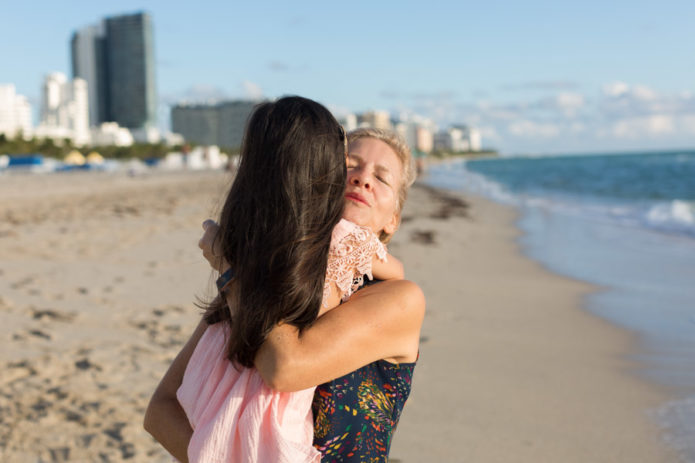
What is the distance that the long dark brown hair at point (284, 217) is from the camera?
3.79 ft

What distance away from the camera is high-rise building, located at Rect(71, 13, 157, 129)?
128250 mm

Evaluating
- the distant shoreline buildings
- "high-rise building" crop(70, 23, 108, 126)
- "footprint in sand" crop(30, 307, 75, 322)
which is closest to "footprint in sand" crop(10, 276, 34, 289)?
"footprint in sand" crop(30, 307, 75, 322)

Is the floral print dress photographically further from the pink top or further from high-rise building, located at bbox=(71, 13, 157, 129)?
high-rise building, located at bbox=(71, 13, 157, 129)

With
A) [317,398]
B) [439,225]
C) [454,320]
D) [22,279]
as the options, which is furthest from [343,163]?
[439,225]

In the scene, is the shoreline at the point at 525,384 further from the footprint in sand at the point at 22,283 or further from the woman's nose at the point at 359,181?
the footprint in sand at the point at 22,283

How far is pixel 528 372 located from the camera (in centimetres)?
389

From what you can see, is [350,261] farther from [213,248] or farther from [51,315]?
[51,315]

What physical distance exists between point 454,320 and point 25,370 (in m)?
3.08

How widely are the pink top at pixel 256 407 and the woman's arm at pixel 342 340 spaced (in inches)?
2.1

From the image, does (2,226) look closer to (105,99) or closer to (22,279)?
(22,279)

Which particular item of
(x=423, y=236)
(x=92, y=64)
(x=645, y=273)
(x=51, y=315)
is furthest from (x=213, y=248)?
(x=92, y=64)

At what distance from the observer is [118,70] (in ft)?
436

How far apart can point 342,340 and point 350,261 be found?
170mm

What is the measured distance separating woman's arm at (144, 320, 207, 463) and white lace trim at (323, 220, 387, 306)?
358 mm
